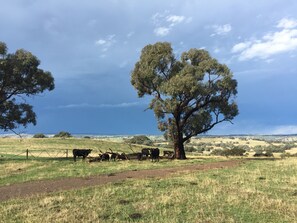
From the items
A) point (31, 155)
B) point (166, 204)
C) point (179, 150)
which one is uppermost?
point (31, 155)

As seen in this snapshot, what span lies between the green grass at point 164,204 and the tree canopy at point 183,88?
2449 centimetres

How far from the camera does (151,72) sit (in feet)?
146

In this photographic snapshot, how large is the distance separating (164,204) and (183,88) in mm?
28730

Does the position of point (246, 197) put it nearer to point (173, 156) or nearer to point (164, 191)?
point (164, 191)

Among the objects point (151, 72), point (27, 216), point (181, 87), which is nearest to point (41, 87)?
point (151, 72)

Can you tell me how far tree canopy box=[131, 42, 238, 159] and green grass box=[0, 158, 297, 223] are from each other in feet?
80.4

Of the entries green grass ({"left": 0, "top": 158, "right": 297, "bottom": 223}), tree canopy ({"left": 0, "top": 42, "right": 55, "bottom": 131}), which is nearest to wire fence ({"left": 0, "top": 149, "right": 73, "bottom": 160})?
tree canopy ({"left": 0, "top": 42, "right": 55, "bottom": 131})

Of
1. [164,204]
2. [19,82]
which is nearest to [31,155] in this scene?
[19,82]

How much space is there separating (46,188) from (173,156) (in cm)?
2750

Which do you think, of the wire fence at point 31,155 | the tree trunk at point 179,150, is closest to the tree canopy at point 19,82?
the wire fence at point 31,155

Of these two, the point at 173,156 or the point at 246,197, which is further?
the point at 173,156

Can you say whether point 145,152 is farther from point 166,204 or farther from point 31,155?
point 166,204

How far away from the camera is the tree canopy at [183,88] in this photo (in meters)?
42.7

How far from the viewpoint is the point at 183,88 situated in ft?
136
